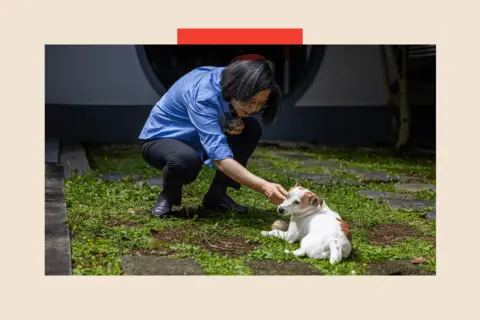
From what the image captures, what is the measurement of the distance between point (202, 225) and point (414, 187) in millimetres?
2803

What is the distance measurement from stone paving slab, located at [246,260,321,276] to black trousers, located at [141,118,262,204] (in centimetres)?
110

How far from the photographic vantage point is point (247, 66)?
15.2 ft

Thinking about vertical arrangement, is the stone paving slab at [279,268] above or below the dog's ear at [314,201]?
below

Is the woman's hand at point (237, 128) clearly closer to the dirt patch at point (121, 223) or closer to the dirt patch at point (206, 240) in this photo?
the dirt patch at point (206, 240)

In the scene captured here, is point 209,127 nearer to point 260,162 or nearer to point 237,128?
point 237,128

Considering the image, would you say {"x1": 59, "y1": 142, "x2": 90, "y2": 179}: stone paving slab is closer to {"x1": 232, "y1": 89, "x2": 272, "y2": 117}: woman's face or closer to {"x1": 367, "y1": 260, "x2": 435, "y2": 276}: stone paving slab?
{"x1": 232, "y1": 89, "x2": 272, "y2": 117}: woman's face

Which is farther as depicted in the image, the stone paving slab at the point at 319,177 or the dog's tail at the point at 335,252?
the stone paving slab at the point at 319,177

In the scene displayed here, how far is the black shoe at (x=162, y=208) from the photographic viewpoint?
518 centimetres

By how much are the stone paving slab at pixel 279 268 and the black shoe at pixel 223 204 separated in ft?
4.37

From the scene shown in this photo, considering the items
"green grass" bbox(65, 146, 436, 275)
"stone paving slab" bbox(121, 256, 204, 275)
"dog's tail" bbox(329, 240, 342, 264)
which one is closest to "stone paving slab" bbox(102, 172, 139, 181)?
"green grass" bbox(65, 146, 436, 275)

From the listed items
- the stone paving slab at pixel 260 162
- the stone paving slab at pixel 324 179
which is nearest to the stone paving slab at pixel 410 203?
the stone paving slab at pixel 324 179

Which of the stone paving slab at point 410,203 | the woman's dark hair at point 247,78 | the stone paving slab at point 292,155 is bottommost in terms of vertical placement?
the stone paving slab at point 410,203

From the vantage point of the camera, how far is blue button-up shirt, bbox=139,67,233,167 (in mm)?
4668

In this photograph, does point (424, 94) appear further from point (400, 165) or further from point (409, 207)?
point (409, 207)
